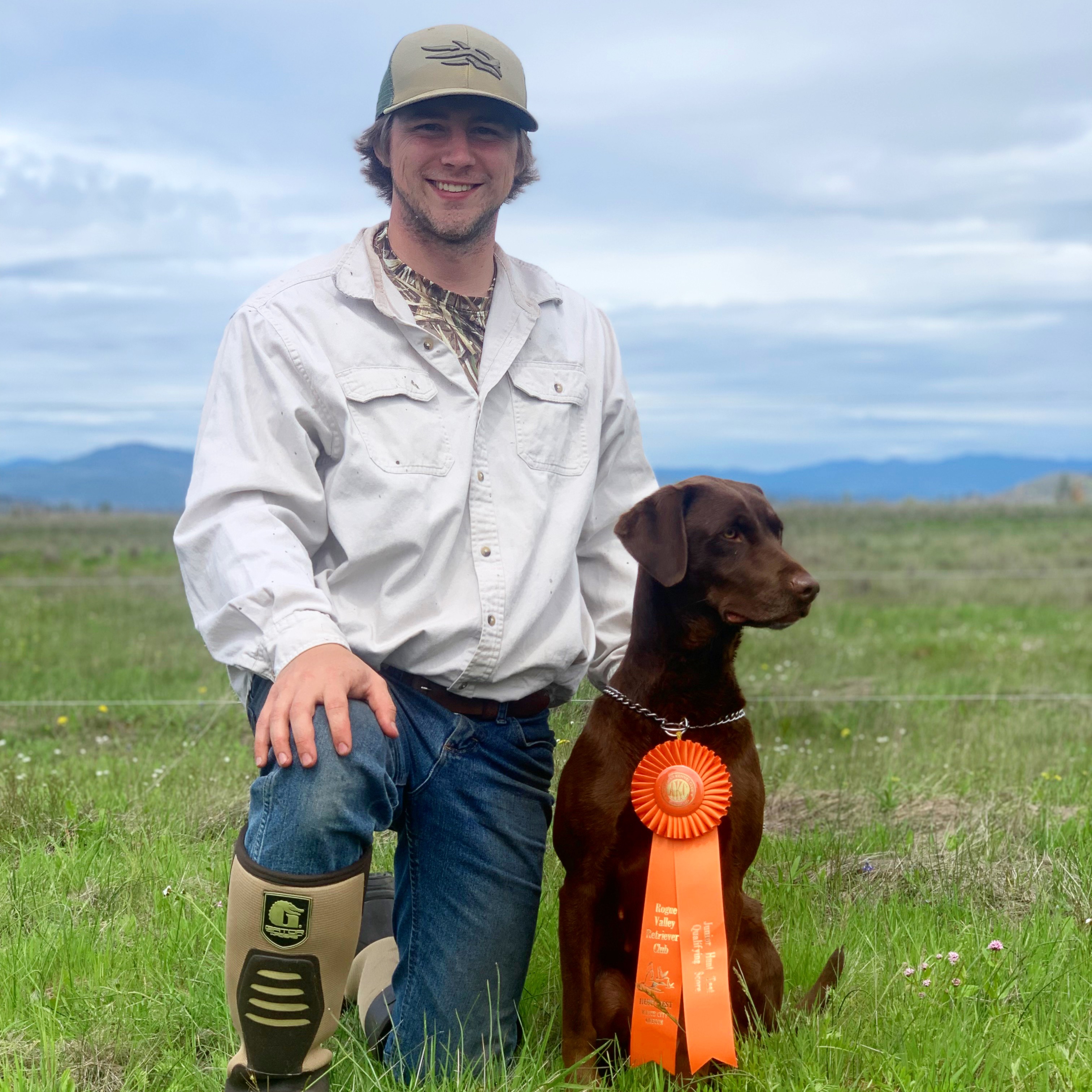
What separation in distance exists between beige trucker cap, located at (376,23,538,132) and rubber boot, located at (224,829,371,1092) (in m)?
1.75

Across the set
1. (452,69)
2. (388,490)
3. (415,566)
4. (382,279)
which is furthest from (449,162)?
(415,566)

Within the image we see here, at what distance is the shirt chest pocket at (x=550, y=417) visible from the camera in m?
2.95

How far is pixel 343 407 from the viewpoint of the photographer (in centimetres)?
273

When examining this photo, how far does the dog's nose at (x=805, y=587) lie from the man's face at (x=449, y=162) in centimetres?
119

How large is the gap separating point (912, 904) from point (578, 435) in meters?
1.64

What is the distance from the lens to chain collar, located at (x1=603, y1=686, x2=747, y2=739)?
8.50 ft

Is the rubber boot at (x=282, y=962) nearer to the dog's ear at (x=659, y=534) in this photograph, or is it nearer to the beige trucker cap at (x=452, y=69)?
the dog's ear at (x=659, y=534)

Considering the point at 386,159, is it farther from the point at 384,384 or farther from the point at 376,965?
the point at 376,965

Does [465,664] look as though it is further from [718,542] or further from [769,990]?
[769,990]

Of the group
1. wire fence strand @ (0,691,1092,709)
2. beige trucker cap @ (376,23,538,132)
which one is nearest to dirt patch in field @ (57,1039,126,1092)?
beige trucker cap @ (376,23,538,132)

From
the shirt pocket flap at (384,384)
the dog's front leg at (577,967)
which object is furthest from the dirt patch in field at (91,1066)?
the shirt pocket flap at (384,384)

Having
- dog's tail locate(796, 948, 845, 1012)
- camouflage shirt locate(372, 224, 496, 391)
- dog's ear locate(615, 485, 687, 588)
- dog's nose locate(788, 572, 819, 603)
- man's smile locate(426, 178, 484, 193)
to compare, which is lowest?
dog's tail locate(796, 948, 845, 1012)

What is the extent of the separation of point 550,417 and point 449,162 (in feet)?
2.16

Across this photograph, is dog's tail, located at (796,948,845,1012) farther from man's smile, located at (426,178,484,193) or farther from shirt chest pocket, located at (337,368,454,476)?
man's smile, located at (426,178,484,193)
